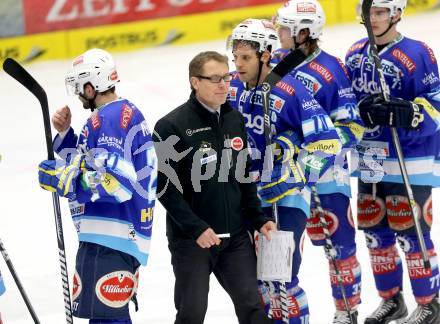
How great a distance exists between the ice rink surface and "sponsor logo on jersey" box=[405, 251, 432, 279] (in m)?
0.44

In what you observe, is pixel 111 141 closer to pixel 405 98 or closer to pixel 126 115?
pixel 126 115

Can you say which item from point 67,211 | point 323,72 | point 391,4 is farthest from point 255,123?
point 67,211

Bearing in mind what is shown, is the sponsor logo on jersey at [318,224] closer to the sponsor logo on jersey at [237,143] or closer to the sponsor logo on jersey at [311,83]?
the sponsor logo on jersey at [311,83]

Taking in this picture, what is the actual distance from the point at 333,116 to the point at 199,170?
1056 millimetres

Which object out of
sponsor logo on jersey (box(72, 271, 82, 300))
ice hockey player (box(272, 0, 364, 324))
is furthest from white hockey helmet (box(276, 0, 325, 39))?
sponsor logo on jersey (box(72, 271, 82, 300))

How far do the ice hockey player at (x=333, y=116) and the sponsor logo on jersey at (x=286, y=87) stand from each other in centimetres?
32

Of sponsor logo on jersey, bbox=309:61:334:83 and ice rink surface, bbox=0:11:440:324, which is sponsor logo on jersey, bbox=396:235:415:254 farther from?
sponsor logo on jersey, bbox=309:61:334:83

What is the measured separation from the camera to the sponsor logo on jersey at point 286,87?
5582 mm

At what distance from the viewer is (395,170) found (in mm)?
6152

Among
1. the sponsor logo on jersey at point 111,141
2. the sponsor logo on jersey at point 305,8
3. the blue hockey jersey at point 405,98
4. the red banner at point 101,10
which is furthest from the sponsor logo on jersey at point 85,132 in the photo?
the red banner at point 101,10

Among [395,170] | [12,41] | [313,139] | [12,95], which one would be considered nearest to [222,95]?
[313,139]

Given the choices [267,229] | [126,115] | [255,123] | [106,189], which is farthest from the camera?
[255,123]

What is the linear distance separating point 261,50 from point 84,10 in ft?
20.6

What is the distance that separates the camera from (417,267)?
20.0 feet
